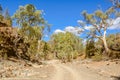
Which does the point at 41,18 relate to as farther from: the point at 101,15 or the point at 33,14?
the point at 101,15

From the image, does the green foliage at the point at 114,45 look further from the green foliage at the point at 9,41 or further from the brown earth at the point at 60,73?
the green foliage at the point at 9,41

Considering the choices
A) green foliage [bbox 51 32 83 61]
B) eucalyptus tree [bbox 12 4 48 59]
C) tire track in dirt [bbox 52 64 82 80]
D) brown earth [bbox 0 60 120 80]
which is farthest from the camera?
green foliage [bbox 51 32 83 61]

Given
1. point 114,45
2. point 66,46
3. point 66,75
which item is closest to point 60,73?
point 66,75

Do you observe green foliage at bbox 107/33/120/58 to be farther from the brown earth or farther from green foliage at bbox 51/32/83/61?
green foliage at bbox 51/32/83/61

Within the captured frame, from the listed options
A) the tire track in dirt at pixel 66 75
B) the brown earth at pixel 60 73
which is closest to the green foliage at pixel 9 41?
the brown earth at pixel 60 73

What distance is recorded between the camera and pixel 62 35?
92062 millimetres

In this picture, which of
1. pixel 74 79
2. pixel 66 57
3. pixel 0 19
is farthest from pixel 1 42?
pixel 66 57

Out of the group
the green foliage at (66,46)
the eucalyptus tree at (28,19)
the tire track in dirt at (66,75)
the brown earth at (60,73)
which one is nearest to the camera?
the tire track in dirt at (66,75)

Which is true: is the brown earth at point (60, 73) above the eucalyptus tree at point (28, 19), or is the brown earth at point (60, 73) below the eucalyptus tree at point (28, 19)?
below

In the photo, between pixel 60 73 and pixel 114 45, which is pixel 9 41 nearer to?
pixel 114 45

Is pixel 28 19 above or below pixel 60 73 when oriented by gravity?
above

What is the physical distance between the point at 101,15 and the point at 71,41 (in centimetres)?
3684

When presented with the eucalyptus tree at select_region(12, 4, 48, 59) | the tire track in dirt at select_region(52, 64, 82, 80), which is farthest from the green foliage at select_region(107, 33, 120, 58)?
the tire track in dirt at select_region(52, 64, 82, 80)

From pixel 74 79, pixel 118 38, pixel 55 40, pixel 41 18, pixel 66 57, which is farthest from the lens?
pixel 55 40
